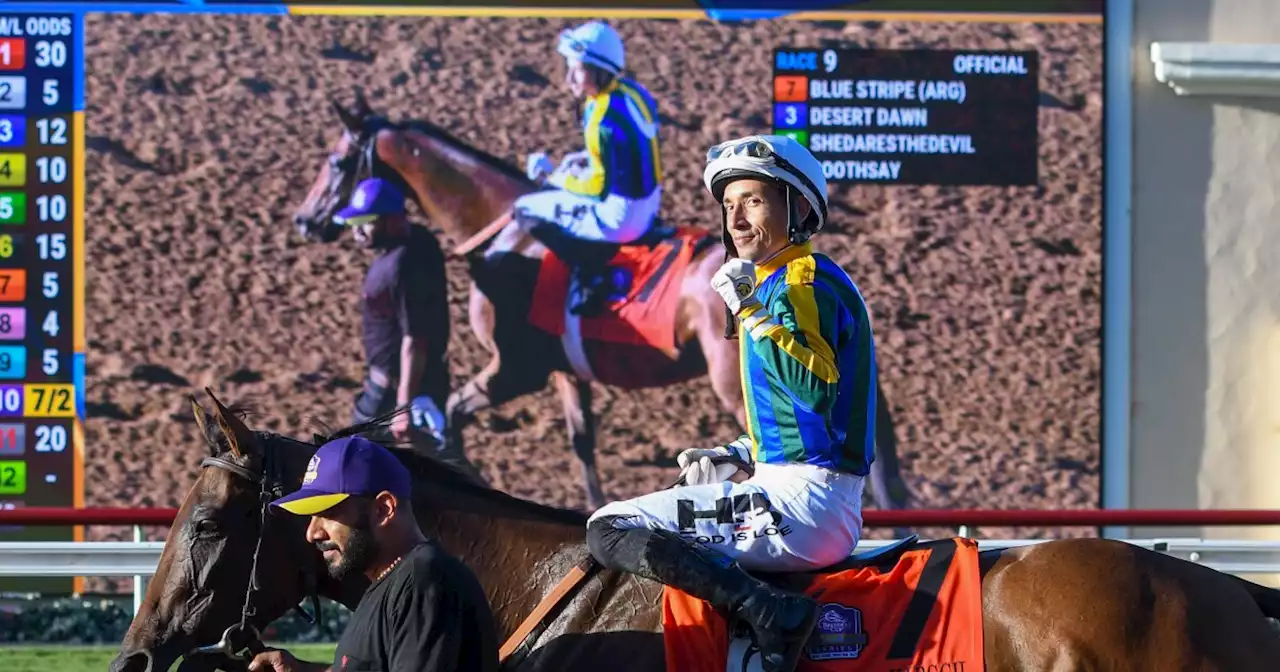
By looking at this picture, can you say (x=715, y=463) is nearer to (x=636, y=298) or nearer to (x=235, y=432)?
(x=235, y=432)

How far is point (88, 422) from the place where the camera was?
8.67 meters

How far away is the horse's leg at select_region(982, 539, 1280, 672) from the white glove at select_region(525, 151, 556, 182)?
552 centimetres

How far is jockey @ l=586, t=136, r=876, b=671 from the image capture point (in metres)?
3.54

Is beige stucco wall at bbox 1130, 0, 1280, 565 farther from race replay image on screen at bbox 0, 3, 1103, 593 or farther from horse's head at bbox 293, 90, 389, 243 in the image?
horse's head at bbox 293, 90, 389, 243

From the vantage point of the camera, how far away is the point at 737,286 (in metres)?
3.55

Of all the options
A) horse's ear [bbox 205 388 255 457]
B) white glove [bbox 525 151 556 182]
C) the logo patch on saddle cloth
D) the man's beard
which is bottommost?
the logo patch on saddle cloth

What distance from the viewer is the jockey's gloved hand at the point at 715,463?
3.91 meters

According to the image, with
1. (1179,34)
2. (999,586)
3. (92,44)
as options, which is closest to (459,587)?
(999,586)

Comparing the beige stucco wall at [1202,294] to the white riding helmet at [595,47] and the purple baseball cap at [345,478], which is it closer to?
the white riding helmet at [595,47]

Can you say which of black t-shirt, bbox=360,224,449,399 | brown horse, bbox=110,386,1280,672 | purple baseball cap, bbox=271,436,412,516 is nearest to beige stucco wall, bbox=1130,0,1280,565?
black t-shirt, bbox=360,224,449,399

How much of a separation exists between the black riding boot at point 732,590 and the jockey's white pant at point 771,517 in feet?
0.19

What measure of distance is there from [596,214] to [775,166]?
16.8 ft

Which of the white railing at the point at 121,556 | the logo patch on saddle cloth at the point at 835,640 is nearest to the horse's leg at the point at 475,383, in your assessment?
the white railing at the point at 121,556

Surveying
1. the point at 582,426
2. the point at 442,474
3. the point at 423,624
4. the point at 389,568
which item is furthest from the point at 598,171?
the point at 423,624
